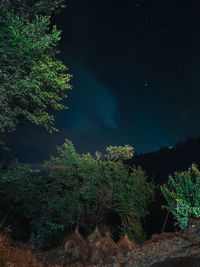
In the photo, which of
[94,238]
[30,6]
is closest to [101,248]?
[94,238]

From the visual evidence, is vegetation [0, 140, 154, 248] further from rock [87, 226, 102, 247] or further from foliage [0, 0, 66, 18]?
foliage [0, 0, 66, 18]

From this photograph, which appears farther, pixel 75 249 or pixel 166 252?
pixel 75 249

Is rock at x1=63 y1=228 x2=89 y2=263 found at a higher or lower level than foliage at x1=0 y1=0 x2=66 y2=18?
lower

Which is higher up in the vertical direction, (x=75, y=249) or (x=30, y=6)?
(x=30, y=6)

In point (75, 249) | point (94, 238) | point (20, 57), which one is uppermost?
point (20, 57)

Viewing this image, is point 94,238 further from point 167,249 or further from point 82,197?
point 82,197

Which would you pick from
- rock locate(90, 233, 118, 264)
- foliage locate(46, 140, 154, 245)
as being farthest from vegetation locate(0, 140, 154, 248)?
rock locate(90, 233, 118, 264)

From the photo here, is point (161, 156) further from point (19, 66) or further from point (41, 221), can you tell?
point (19, 66)

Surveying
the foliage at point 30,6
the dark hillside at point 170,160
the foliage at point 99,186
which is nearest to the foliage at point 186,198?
the foliage at point 99,186

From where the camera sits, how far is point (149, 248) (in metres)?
6.60

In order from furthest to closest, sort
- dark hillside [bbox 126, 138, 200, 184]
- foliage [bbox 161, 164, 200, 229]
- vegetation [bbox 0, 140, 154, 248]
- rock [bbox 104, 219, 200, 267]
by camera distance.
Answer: dark hillside [bbox 126, 138, 200, 184], vegetation [bbox 0, 140, 154, 248], foliage [bbox 161, 164, 200, 229], rock [bbox 104, 219, 200, 267]

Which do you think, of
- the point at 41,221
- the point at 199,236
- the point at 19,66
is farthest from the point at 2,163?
the point at 199,236

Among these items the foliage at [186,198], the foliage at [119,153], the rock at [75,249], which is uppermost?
the foliage at [119,153]

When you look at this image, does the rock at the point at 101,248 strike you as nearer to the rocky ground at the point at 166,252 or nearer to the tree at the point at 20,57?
the rocky ground at the point at 166,252
